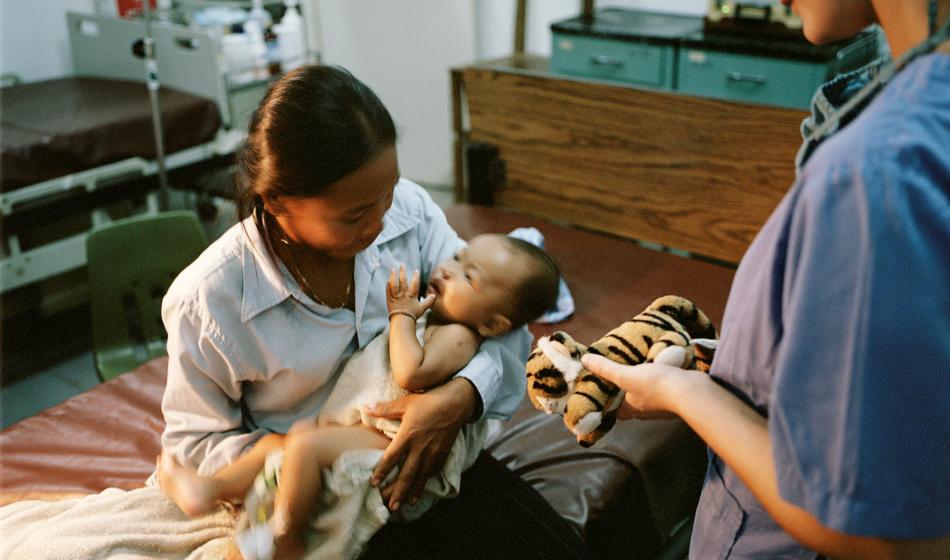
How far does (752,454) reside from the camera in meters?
0.67

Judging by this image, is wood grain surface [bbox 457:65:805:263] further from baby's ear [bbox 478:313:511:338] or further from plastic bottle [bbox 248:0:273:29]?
baby's ear [bbox 478:313:511:338]

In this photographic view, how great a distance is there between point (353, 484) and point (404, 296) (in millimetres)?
309

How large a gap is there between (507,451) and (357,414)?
58 cm

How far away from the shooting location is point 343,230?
1.11 meters

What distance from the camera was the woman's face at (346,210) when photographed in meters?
1.07

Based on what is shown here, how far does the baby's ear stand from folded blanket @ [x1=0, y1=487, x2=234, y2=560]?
500 millimetres

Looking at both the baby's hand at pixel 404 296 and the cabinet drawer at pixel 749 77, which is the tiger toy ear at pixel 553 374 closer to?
the baby's hand at pixel 404 296

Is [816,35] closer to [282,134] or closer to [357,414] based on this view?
[282,134]

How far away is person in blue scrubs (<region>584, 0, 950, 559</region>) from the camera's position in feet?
1.77

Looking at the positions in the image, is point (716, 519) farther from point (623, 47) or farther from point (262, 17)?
point (262, 17)

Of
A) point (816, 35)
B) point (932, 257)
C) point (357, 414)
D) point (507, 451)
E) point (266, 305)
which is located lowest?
point (507, 451)

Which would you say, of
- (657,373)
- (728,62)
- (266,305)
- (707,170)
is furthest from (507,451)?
(728,62)

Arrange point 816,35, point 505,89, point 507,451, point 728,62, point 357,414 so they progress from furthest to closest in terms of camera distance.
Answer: point 505,89
point 728,62
point 507,451
point 357,414
point 816,35

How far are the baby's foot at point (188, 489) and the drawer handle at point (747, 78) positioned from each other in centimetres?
219
